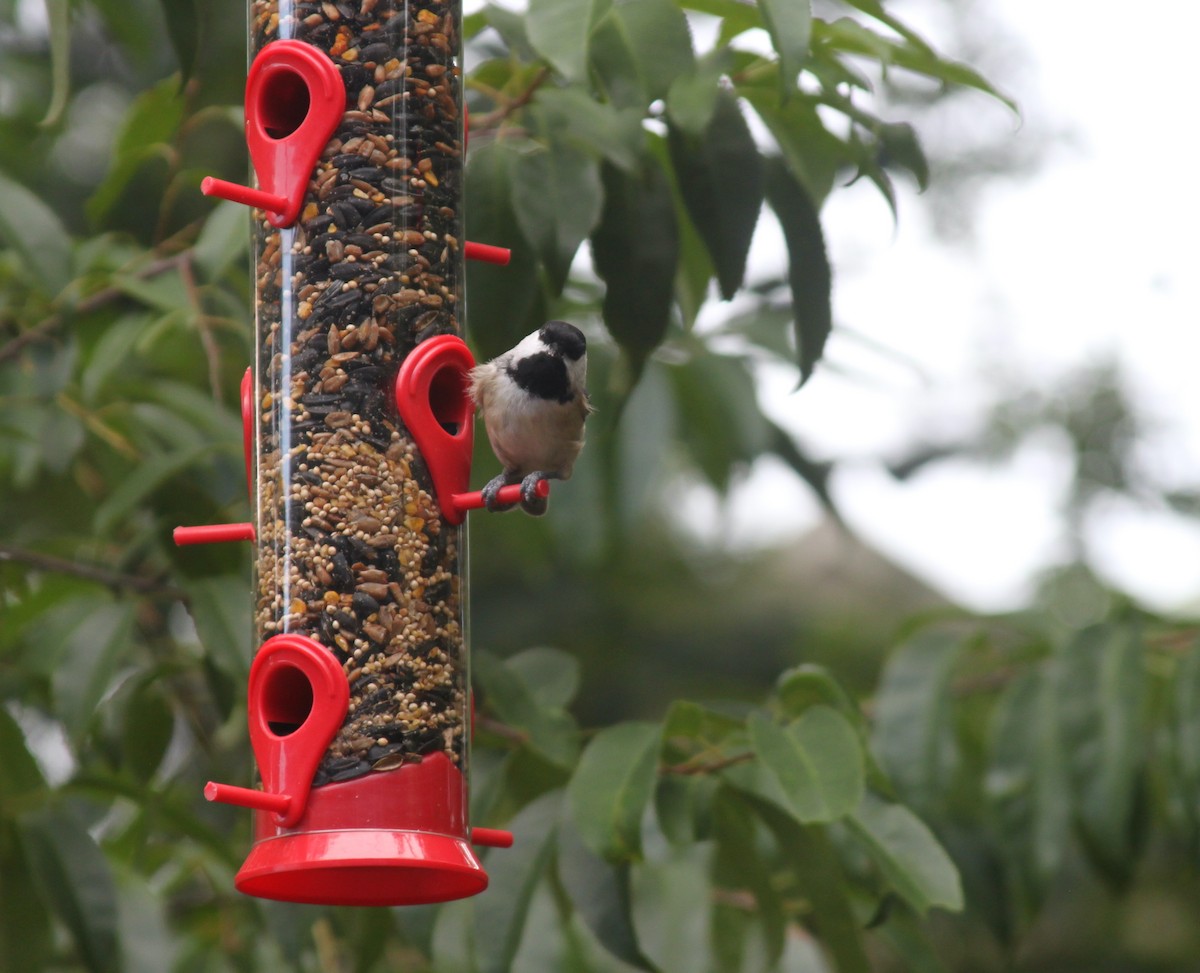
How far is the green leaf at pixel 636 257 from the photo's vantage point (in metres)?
3.08

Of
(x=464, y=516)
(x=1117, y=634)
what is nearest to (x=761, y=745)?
(x=464, y=516)

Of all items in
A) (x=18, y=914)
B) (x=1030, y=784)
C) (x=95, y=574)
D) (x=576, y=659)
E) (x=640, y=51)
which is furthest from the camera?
(x=576, y=659)

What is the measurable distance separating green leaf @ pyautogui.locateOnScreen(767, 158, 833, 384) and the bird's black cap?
1.38 feet

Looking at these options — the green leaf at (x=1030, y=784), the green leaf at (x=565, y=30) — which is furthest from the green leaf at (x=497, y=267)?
the green leaf at (x=1030, y=784)

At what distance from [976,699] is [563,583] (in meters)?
3.25

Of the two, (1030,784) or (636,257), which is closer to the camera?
(636,257)

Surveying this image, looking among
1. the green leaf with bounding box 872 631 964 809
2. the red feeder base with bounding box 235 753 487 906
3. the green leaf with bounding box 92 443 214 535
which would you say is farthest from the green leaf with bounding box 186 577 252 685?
the green leaf with bounding box 872 631 964 809

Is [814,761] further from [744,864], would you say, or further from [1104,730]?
[1104,730]

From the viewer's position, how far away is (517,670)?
11.5 ft

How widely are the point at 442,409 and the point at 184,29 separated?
2.69ft

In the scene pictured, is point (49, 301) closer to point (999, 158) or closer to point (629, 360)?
point (629, 360)

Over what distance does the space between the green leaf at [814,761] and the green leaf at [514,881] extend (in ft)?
1.59

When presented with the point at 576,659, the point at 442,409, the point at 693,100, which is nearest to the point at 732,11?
the point at 693,100

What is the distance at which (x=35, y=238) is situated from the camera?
344 centimetres
